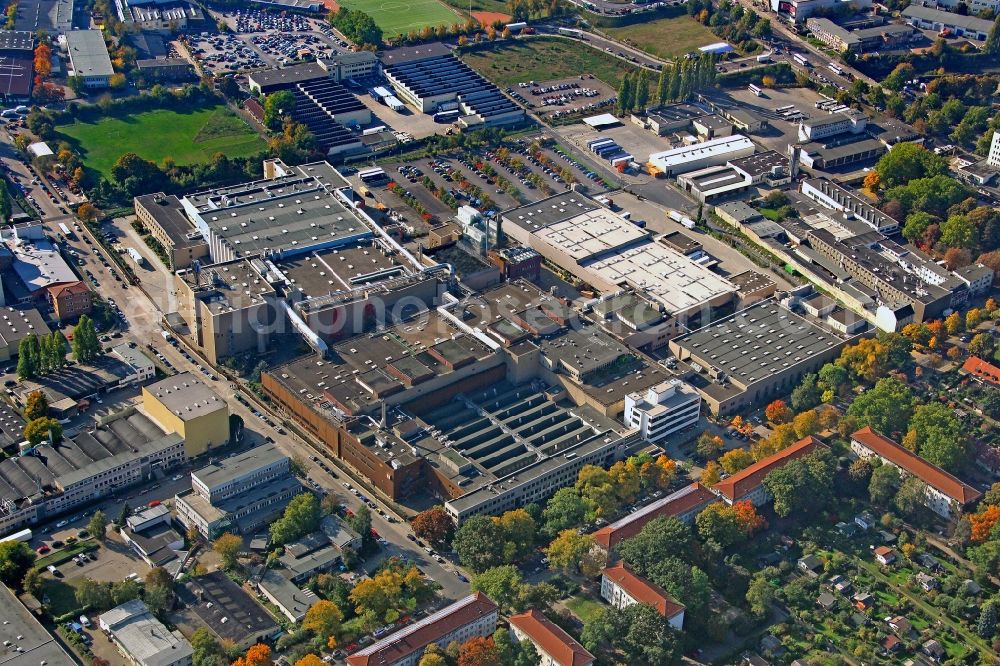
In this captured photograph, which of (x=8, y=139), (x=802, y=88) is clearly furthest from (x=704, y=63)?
(x=8, y=139)

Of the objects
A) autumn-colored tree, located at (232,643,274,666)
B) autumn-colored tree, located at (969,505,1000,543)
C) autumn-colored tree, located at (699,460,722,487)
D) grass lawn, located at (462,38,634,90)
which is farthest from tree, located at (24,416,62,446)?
grass lawn, located at (462,38,634,90)

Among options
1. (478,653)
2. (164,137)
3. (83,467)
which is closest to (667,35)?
(164,137)

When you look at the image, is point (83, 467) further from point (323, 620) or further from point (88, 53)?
point (88, 53)

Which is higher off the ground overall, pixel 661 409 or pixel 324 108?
pixel 324 108

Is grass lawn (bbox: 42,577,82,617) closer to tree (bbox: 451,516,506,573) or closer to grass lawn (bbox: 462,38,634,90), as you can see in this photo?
Result: tree (bbox: 451,516,506,573)

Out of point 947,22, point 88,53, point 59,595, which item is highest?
point 947,22

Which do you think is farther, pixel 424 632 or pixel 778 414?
pixel 778 414

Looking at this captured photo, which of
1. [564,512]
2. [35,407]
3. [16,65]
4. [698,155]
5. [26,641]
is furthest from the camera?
[16,65]
